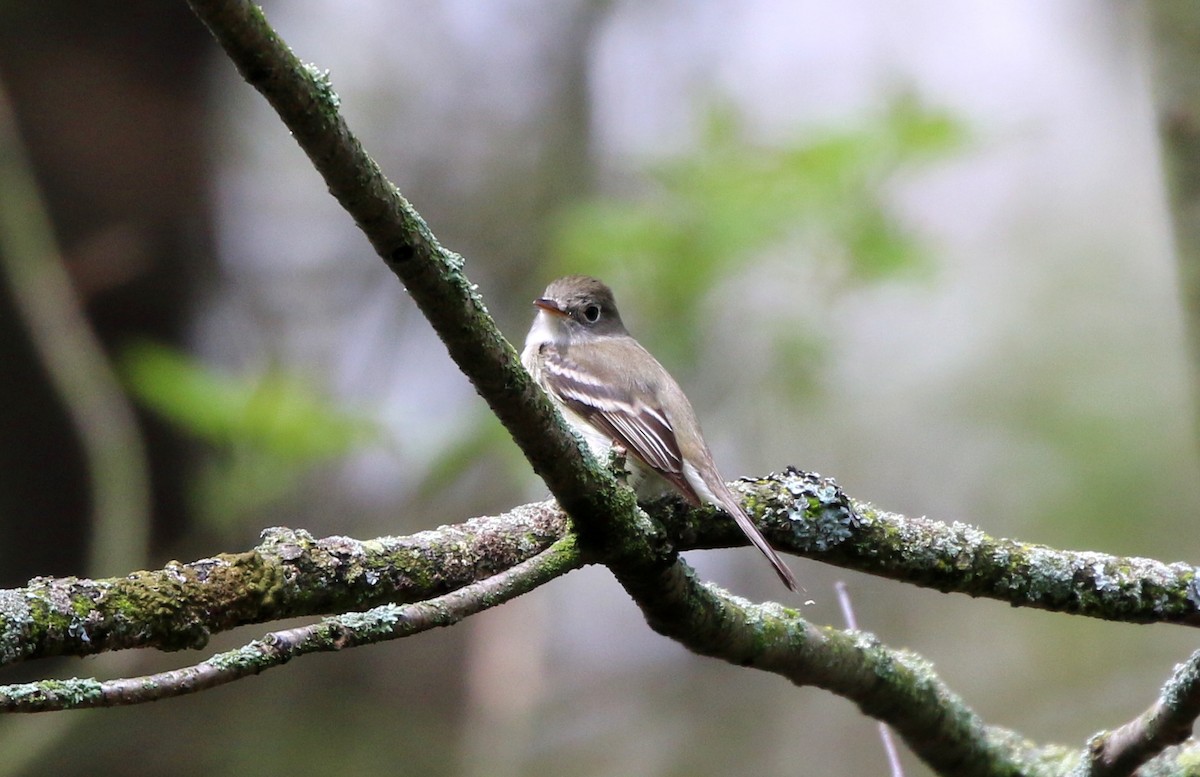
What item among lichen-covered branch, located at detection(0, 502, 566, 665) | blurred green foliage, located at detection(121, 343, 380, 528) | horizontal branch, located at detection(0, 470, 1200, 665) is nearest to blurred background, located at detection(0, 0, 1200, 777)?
blurred green foliage, located at detection(121, 343, 380, 528)

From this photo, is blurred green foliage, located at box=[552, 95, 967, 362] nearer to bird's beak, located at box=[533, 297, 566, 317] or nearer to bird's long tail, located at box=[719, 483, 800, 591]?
bird's beak, located at box=[533, 297, 566, 317]

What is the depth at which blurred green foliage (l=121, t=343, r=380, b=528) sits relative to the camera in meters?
5.49

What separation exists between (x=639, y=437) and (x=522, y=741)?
255 cm

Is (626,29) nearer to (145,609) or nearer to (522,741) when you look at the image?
(522,741)

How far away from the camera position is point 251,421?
18.3 ft

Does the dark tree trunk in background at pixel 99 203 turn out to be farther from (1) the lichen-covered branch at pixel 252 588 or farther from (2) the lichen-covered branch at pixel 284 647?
(2) the lichen-covered branch at pixel 284 647

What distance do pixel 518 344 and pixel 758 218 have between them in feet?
6.04

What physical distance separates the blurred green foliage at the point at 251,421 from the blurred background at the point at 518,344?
19 mm

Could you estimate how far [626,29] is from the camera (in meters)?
8.88

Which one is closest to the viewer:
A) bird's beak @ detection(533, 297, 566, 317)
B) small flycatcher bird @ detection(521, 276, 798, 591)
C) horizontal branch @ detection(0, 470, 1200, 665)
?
horizontal branch @ detection(0, 470, 1200, 665)

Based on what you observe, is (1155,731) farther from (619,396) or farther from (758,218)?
(758,218)

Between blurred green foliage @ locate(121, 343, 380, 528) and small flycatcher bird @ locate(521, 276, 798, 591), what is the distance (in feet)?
3.43

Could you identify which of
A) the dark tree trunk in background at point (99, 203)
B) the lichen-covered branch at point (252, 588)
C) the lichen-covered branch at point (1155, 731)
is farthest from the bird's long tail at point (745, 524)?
the dark tree trunk in background at point (99, 203)

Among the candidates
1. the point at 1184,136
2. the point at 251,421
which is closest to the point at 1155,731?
the point at 1184,136
